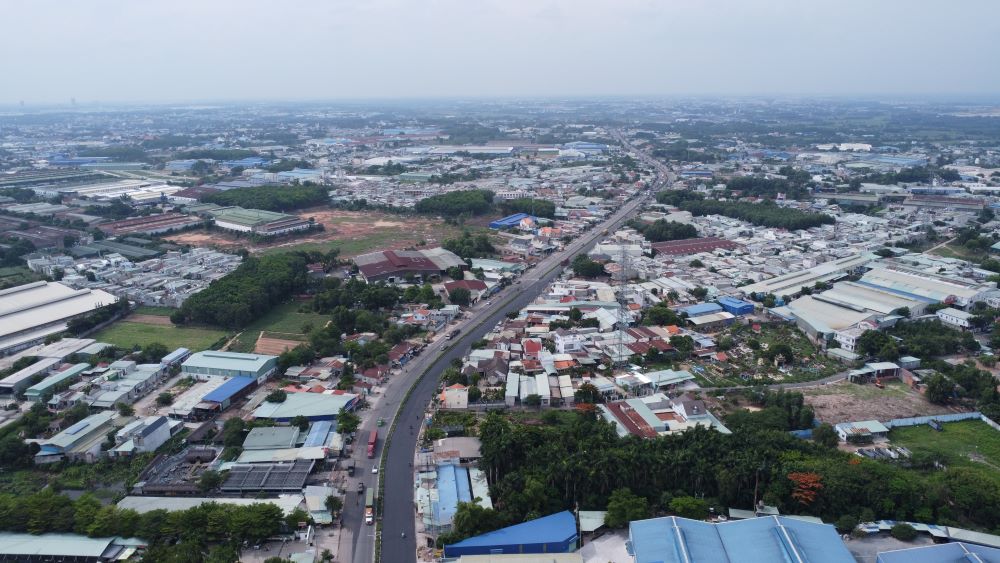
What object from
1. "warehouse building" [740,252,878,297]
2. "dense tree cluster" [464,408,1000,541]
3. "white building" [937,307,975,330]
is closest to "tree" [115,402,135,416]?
"dense tree cluster" [464,408,1000,541]

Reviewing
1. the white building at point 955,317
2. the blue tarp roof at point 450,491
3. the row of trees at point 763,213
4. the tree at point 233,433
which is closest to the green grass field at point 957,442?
the white building at point 955,317

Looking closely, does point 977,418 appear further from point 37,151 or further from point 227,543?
point 37,151

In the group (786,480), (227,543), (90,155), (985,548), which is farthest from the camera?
(90,155)

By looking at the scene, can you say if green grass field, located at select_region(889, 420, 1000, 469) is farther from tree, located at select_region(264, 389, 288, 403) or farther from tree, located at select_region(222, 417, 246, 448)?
tree, located at select_region(222, 417, 246, 448)

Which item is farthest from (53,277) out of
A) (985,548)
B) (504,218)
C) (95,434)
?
(985,548)

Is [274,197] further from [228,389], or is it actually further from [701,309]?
[701,309]

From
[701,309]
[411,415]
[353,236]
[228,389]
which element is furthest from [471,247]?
[228,389]
